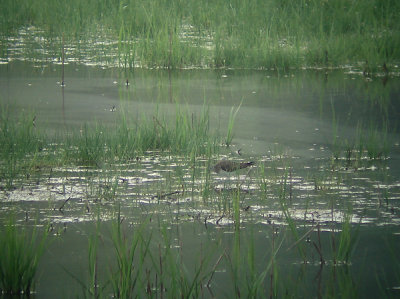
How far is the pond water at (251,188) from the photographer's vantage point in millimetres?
2678

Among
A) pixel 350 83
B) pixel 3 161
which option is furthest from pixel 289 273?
pixel 350 83

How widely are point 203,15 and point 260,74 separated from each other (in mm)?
2143

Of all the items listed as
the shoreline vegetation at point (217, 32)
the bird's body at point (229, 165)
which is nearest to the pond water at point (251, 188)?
the bird's body at point (229, 165)

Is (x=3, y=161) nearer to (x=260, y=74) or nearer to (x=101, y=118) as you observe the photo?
(x=101, y=118)

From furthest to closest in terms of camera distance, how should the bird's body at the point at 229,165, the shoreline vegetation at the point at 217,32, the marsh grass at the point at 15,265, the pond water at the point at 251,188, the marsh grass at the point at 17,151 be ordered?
the shoreline vegetation at the point at 217,32 → the bird's body at the point at 229,165 → the marsh grass at the point at 17,151 → the pond water at the point at 251,188 → the marsh grass at the point at 15,265

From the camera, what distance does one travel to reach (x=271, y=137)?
16.1 feet

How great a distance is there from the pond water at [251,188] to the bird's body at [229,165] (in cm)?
5

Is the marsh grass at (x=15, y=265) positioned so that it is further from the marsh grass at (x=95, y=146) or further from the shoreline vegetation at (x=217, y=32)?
the shoreline vegetation at (x=217, y=32)

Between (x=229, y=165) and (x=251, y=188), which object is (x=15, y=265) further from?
(x=229, y=165)

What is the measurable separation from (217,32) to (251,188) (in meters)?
5.03

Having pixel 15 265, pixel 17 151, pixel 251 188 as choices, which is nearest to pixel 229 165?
pixel 251 188

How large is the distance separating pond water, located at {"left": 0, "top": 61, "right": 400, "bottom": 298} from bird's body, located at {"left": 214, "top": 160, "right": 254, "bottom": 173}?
0.17 feet

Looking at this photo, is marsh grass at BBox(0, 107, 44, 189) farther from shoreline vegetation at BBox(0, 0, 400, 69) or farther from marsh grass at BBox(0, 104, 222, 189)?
shoreline vegetation at BBox(0, 0, 400, 69)

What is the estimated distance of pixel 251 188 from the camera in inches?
142
